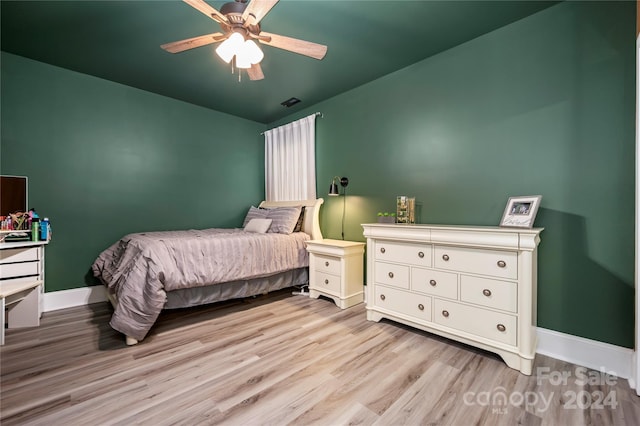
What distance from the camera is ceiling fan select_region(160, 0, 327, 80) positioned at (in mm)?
1644

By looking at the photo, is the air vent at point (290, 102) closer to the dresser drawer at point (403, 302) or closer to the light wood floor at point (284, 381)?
the dresser drawer at point (403, 302)

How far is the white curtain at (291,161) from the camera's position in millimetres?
3936

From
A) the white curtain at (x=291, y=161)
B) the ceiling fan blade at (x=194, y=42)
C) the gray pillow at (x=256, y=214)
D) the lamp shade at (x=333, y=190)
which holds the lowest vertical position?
the gray pillow at (x=256, y=214)

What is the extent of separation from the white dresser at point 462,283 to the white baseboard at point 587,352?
222 millimetres

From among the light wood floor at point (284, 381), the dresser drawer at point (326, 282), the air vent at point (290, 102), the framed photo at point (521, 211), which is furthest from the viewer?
the air vent at point (290, 102)

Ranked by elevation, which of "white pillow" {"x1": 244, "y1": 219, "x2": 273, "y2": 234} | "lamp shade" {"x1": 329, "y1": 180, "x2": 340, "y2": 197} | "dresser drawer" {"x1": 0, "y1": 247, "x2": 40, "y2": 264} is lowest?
"dresser drawer" {"x1": 0, "y1": 247, "x2": 40, "y2": 264}

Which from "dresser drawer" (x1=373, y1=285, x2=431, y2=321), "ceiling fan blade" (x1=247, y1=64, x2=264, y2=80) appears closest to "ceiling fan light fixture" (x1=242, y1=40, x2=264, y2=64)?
"ceiling fan blade" (x1=247, y1=64, x2=264, y2=80)

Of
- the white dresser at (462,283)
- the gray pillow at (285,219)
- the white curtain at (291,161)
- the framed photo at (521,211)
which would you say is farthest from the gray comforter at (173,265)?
the framed photo at (521,211)

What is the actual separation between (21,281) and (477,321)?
12.6 feet

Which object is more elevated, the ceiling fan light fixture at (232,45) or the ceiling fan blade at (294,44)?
the ceiling fan blade at (294,44)

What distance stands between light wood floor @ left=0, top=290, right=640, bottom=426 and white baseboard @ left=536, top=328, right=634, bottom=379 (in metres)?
0.08

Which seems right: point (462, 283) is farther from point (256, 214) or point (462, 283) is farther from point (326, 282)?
point (256, 214)

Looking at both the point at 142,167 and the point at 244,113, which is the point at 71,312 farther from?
the point at 244,113

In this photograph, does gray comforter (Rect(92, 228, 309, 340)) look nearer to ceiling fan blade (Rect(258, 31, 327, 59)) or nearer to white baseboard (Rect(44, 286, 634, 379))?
ceiling fan blade (Rect(258, 31, 327, 59))
